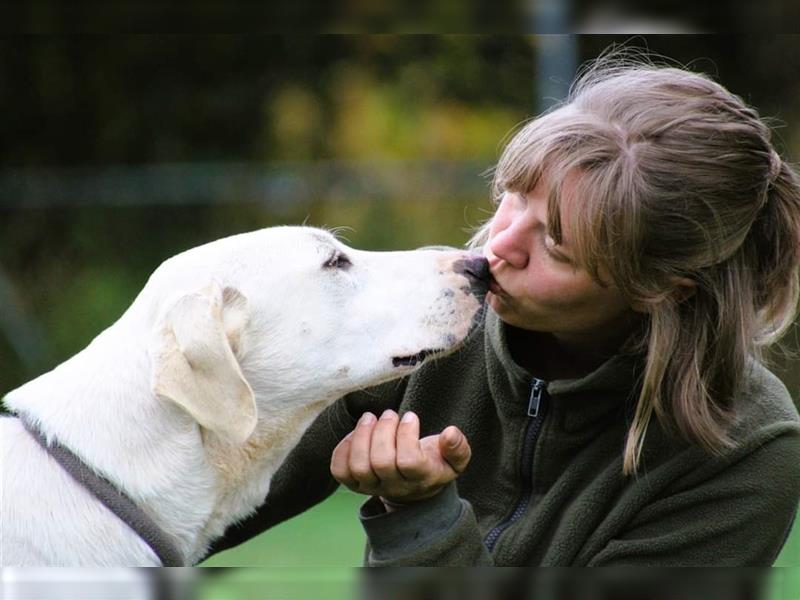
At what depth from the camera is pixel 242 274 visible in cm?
237

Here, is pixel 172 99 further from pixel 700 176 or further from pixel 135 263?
pixel 700 176

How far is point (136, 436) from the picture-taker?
85.8 inches

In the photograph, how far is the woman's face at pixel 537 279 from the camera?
7.99ft

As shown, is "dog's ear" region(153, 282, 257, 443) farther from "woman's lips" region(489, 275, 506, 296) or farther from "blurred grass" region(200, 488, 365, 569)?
"blurred grass" region(200, 488, 365, 569)

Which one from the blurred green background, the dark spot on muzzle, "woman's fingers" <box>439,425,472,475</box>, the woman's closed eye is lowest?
the blurred green background

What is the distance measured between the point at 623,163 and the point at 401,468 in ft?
2.74

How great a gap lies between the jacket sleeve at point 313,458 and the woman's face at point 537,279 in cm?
51

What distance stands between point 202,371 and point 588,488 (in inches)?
37.7

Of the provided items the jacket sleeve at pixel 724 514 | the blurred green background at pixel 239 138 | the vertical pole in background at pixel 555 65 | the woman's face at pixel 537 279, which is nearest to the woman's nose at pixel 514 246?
the woman's face at pixel 537 279

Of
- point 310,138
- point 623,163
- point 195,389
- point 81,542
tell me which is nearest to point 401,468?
point 195,389

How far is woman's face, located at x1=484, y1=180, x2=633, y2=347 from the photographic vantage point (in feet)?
7.99

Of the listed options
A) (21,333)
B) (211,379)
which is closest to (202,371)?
(211,379)

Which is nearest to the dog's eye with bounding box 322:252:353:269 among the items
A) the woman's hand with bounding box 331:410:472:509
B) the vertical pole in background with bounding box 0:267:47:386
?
the woman's hand with bounding box 331:410:472:509

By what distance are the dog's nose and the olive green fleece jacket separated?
194mm
